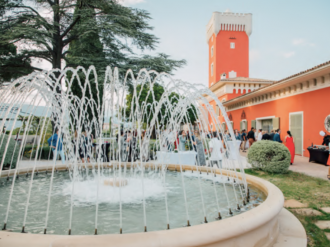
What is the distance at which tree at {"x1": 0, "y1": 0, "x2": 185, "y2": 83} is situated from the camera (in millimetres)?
13500

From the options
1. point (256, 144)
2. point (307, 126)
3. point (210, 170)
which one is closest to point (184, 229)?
point (210, 170)

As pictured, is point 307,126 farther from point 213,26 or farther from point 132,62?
point 213,26

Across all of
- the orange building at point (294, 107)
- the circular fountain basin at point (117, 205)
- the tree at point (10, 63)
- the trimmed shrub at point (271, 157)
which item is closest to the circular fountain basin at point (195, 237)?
the circular fountain basin at point (117, 205)

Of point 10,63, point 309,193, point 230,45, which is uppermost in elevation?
point 230,45

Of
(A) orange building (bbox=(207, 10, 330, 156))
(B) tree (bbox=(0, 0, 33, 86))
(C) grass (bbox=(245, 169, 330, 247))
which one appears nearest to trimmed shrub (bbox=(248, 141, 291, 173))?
(C) grass (bbox=(245, 169, 330, 247))

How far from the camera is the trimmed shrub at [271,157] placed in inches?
336

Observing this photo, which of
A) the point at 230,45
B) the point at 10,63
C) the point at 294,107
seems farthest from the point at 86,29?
the point at 230,45

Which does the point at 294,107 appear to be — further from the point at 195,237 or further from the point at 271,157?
the point at 195,237

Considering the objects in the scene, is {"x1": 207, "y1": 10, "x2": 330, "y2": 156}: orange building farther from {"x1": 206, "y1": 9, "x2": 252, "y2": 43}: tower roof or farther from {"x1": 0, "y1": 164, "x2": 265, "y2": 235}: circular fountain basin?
{"x1": 206, "y1": 9, "x2": 252, "y2": 43}: tower roof

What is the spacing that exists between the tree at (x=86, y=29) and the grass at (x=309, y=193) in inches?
368

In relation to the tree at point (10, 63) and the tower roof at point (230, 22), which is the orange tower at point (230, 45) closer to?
the tower roof at point (230, 22)

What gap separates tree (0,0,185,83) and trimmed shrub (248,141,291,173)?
26.0ft

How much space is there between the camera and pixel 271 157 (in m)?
8.80

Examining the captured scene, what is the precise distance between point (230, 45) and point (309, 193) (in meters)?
32.8
